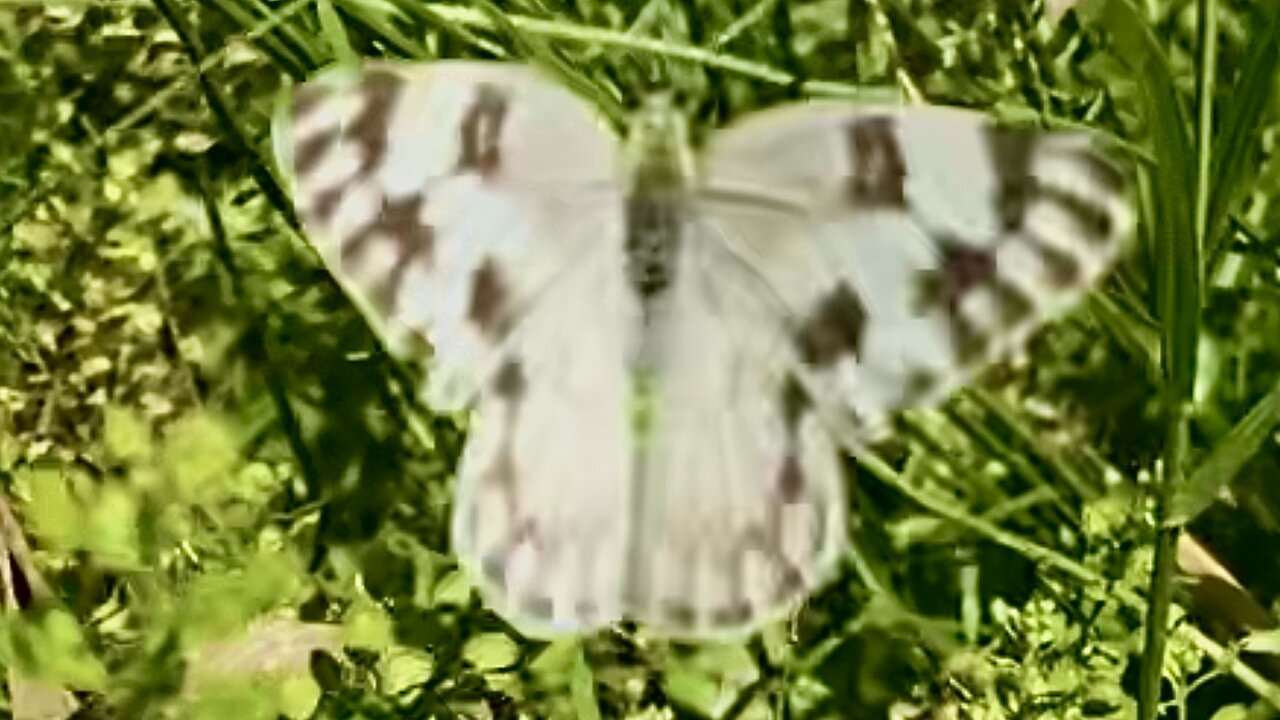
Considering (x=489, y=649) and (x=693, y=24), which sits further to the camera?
(x=693, y=24)

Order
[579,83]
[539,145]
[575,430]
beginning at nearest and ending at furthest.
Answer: [539,145] → [575,430] → [579,83]

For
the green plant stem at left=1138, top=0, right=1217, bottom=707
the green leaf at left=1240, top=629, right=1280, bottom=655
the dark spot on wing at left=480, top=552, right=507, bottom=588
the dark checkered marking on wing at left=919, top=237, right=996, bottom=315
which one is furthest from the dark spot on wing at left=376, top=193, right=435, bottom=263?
the green leaf at left=1240, top=629, right=1280, bottom=655

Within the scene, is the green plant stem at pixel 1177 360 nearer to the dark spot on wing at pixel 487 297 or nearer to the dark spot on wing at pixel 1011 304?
the dark spot on wing at pixel 1011 304

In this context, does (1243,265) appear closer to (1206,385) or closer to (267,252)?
(1206,385)

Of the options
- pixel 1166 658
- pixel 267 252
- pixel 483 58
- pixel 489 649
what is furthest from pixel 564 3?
pixel 1166 658

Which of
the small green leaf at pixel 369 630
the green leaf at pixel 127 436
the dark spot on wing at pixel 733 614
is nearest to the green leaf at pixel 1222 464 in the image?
the dark spot on wing at pixel 733 614

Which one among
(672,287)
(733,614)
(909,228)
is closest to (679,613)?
(733,614)

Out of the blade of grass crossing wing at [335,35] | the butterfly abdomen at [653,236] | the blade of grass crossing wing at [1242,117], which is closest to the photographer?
the blade of grass crossing wing at [1242,117]
